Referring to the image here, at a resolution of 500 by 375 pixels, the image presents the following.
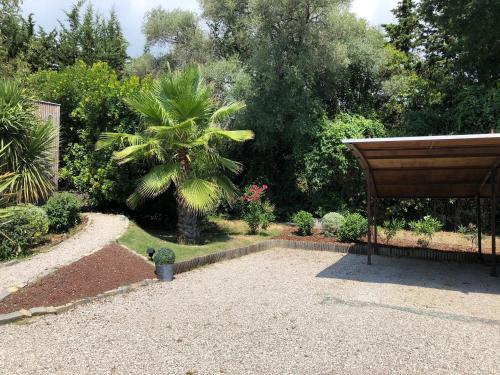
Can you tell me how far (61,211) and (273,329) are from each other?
604cm

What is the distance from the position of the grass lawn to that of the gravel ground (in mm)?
1354

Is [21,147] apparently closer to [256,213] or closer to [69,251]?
[69,251]

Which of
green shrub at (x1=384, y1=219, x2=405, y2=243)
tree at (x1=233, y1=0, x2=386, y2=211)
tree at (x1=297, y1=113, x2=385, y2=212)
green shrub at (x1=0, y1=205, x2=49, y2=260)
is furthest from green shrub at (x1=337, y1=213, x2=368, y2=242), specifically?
green shrub at (x1=0, y1=205, x2=49, y2=260)

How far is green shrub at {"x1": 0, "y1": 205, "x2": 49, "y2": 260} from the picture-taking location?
7.61 meters

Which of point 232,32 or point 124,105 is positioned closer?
point 124,105

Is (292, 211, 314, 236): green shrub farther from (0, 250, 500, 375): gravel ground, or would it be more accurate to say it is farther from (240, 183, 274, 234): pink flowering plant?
(0, 250, 500, 375): gravel ground

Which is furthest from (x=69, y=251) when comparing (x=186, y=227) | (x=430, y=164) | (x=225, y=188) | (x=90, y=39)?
(x=90, y=39)

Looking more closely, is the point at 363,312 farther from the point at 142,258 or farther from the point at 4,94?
the point at 4,94

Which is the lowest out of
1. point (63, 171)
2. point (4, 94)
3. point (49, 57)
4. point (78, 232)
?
point (78, 232)

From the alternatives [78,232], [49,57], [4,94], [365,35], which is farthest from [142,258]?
[49,57]

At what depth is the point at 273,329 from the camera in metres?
5.12

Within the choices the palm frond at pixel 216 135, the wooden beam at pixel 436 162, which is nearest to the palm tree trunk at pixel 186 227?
the palm frond at pixel 216 135

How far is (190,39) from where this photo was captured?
19.8 meters

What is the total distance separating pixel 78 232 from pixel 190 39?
13.1 m
